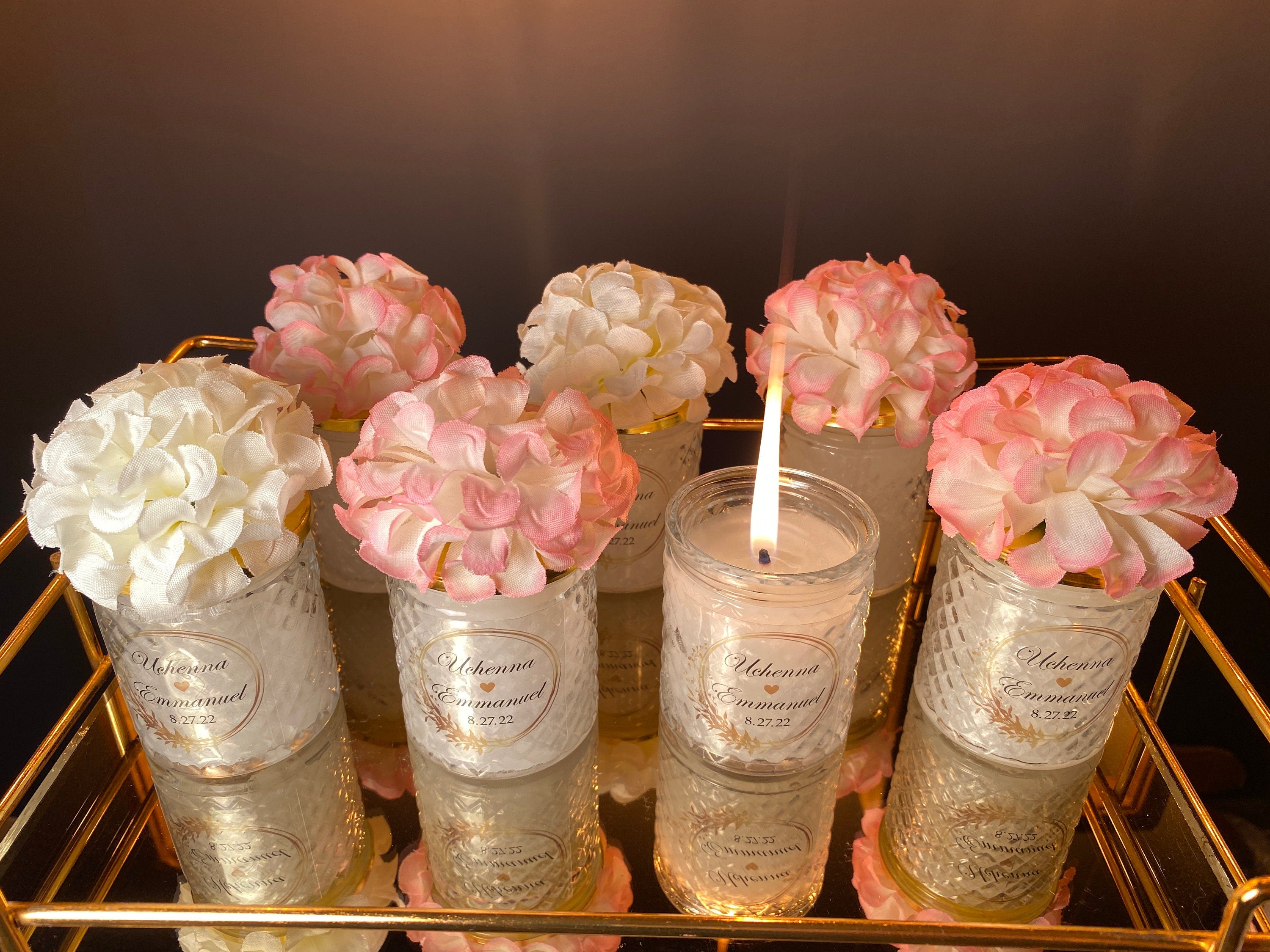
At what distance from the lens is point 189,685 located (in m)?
0.39

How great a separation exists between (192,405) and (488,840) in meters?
0.23

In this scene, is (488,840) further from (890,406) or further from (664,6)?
(664,6)

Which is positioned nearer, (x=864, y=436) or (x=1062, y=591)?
(x=1062, y=591)

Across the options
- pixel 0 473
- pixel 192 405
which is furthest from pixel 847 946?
pixel 0 473

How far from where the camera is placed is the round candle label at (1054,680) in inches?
15.3

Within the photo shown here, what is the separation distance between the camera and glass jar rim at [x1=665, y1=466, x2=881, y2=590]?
1.16 feet

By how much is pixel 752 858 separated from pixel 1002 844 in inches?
4.7

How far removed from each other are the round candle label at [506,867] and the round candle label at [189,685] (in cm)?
11

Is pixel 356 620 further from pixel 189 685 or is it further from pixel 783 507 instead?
pixel 783 507

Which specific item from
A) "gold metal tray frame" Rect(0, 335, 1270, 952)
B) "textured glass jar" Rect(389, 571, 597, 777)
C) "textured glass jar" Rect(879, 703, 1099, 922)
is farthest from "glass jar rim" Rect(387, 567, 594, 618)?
"textured glass jar" Rect(879, 703, 1099, 922)

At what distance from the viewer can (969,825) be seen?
0.44 meters

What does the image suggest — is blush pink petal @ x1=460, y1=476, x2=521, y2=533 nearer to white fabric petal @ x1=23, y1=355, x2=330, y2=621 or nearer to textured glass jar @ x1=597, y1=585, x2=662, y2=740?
white fabric petal @ x1=23, y1=355, x2=330, y2=621

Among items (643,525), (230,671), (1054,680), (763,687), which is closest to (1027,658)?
(1054,680)

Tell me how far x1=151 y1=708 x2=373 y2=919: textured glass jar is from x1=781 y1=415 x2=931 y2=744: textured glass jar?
10.4 inches
